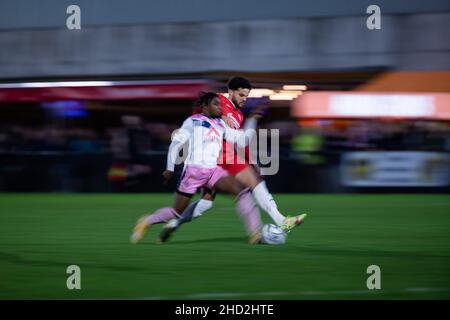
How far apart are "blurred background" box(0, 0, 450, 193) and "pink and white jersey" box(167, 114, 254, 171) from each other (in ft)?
32.9

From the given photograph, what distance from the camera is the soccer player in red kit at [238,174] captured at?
9547mm

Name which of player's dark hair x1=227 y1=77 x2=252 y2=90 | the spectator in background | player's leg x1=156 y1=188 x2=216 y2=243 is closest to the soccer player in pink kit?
player's leg x1=156 y1=188 x2=216 y2=243

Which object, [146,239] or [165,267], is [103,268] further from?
[146,239]

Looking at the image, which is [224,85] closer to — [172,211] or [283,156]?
[283,156]

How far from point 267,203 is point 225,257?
928 millimetres

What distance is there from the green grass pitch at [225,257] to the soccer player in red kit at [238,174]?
307 mm

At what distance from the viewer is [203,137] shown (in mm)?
9523

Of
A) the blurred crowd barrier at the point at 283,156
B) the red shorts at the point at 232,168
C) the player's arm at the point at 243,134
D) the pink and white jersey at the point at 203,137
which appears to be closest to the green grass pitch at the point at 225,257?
the red shorts at the point at 232,168

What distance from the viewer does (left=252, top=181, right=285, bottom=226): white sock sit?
9.53m

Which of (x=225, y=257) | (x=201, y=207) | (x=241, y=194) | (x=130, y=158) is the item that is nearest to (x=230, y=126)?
(x=241, y=194)

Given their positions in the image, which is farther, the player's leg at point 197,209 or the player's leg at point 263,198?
the player's leg at point 197,209

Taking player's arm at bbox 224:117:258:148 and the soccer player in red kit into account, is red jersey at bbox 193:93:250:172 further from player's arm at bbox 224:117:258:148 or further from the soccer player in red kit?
player's arm at bbox 224:117:258:148

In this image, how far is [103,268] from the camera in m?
8.26

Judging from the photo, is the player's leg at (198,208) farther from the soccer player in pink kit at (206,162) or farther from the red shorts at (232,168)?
the red shorts at (232,168)
